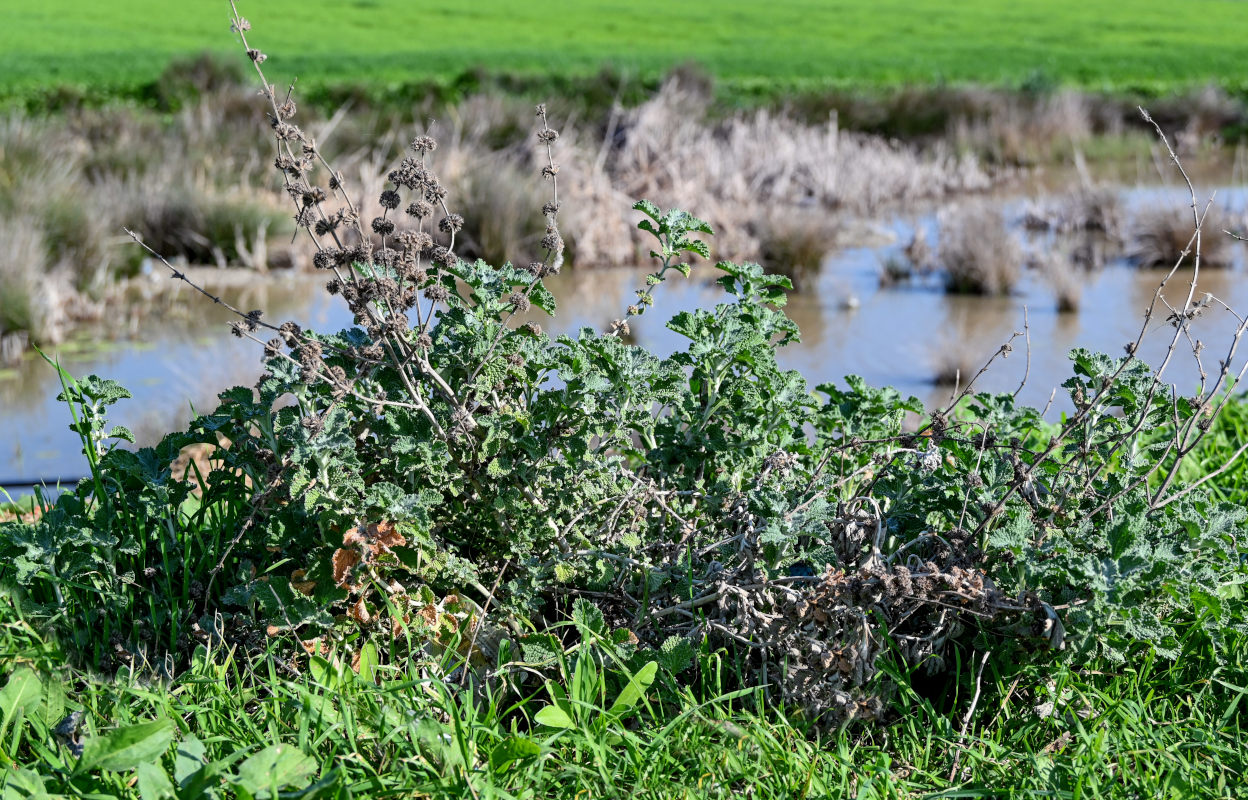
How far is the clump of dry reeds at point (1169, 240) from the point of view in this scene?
8328 mm

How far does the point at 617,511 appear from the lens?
2428 mm

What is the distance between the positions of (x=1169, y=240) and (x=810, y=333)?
353cm

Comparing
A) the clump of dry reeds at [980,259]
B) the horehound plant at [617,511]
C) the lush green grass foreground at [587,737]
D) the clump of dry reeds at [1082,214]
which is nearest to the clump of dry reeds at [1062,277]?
the clump of dry reeds at [980,259]

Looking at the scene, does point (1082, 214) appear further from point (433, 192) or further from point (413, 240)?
point (413, 240)

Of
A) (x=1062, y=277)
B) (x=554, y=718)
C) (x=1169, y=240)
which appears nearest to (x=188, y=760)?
(x=554, y=718)

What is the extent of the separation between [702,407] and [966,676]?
0.77 meters

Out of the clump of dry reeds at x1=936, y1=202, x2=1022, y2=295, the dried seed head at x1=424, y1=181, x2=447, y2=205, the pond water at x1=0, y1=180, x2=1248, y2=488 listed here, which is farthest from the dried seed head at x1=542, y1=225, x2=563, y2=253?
the clump of dry reeds at x1=936, y1=202, x2=1022, y2=295

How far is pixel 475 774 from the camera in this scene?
192cm

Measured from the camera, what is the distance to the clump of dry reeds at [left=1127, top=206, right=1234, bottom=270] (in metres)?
8.33

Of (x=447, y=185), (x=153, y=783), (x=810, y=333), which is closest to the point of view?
(x=153, y=783)

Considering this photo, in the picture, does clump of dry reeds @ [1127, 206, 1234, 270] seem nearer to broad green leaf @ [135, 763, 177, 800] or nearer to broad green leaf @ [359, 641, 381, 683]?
broad green leaf @ [359, 641, 381, 683]

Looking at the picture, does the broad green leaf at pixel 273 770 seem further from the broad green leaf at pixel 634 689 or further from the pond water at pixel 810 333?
the pond water at pixel 810 333

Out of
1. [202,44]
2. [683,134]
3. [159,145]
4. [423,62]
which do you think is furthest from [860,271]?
[202,44]

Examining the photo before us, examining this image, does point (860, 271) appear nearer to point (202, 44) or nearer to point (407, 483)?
point (407, 483)
